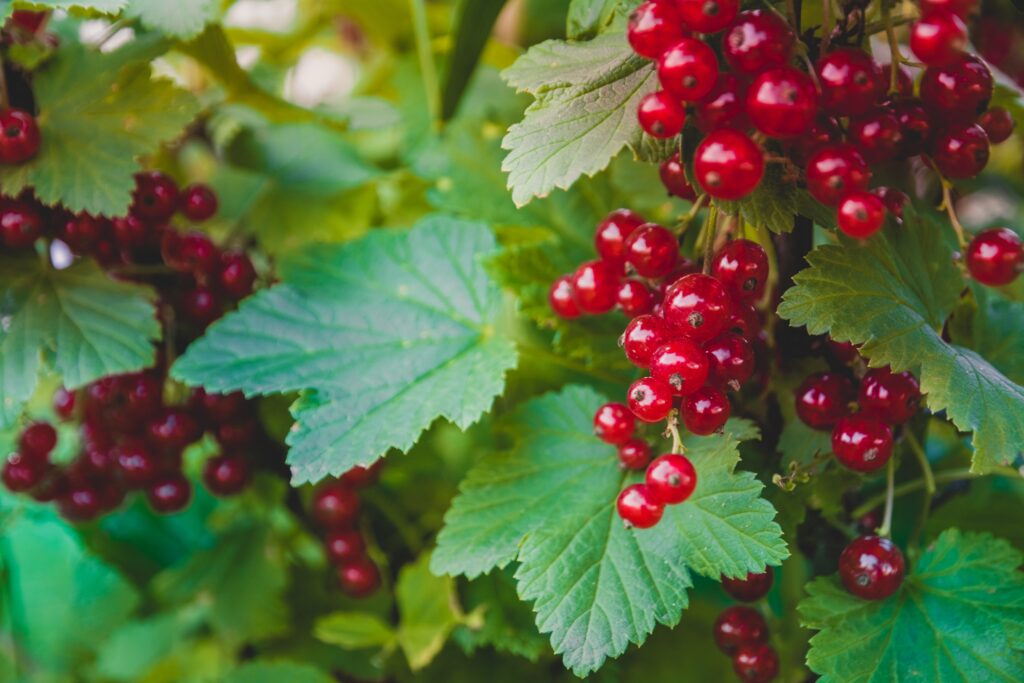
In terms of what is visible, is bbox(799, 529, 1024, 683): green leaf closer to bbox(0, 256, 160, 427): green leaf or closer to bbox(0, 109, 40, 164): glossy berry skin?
bbox(0, 256, 160, 427): green leaf

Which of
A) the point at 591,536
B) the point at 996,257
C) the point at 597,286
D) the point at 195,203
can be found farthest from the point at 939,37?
the point at 195,203

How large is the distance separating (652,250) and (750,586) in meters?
0.27

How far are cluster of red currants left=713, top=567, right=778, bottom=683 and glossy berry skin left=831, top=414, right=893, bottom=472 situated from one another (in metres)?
0.13

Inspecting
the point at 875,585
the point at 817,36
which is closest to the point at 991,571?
the point at 875,585

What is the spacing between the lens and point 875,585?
0.59 meters

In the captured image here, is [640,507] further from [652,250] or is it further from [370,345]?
[370,345]

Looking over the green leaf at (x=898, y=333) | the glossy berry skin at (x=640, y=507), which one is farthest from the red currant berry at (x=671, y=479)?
the green leaf at (x=898, y=333)

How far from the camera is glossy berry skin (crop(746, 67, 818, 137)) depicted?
474 mm

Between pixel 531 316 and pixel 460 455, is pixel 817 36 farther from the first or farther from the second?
pixel 460 455

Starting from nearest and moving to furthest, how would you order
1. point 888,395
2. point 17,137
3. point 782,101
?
point 782,101 → point 888,395 → point 17,137

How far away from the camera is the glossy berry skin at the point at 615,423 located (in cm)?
60

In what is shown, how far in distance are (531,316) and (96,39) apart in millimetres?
512

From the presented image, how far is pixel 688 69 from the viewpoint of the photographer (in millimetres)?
482

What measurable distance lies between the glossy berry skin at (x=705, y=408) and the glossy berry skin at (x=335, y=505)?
0.47 meters
